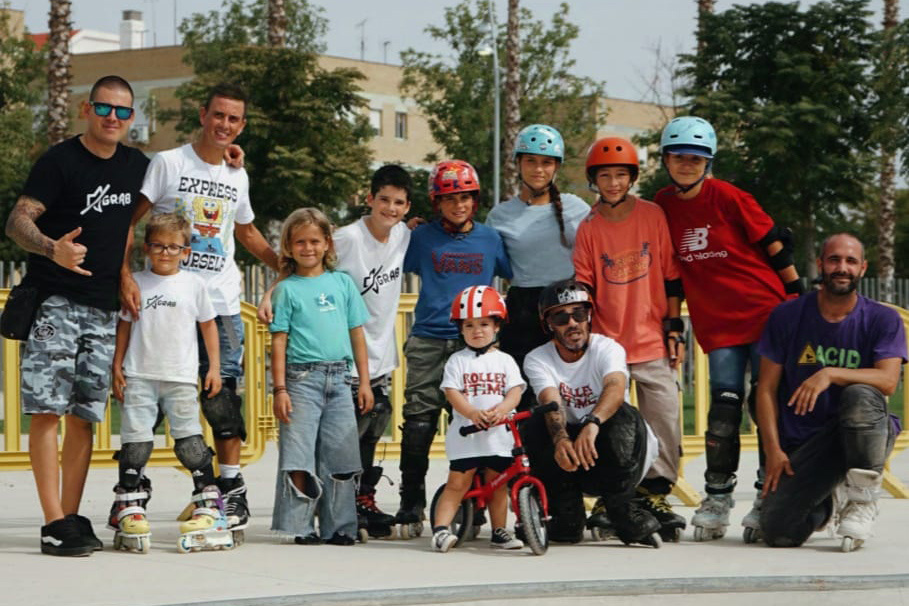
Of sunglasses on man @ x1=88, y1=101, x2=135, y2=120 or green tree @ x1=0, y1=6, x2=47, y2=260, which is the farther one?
green tree @ x1=0, y1=6, x2=47, y2=260

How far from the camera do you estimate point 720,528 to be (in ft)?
25.8

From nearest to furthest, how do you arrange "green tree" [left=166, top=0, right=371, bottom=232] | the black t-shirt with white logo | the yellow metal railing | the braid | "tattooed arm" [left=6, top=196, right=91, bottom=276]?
"tattooed arm" [left=6, top=196, right=91, bottom=276] < the black t-shirt with white logo < the braid < the yellow metal railing < "green tree" [left=166, top=0, right=371, bottom=232]

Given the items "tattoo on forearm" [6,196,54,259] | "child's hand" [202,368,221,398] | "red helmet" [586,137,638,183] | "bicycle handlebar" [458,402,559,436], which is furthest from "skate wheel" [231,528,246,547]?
"red helmet" [586,137,638,183]

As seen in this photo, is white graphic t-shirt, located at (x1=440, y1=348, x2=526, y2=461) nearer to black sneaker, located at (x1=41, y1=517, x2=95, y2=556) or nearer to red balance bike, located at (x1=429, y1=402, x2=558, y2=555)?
red balance bike, located at (x1=429, y1=402, x2=558, y2=555)

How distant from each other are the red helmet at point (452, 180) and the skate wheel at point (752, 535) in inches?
89.4

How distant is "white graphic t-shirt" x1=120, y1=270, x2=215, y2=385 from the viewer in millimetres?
7277

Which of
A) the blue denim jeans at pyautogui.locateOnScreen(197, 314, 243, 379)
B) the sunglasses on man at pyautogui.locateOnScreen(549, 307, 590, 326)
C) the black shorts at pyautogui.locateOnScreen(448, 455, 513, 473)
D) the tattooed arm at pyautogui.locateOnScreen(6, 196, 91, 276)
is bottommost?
the black shorts at pyautogui.locateOnScreen(448, 455, 513, 473)

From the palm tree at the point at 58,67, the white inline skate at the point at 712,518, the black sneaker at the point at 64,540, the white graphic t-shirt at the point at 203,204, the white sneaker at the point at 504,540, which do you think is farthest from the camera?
the palm tree at the point at 58,67

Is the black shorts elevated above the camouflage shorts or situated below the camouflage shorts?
below

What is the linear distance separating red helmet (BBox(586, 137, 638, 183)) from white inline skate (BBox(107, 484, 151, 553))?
9.23ft

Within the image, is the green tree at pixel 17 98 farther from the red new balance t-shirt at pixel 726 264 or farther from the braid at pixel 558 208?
the red new balance t-shirt at pixel 726 264

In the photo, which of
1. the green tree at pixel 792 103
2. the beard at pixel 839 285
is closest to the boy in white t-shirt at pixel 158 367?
the beard at pixel 839 285

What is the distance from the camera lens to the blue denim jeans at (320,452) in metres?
7.68

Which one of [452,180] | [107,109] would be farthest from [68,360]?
[452,180]
